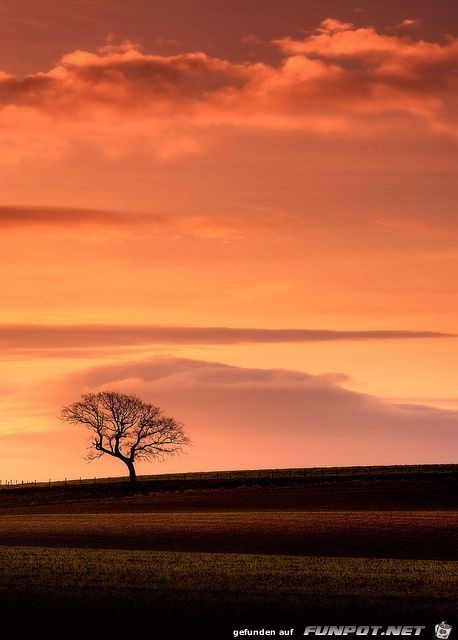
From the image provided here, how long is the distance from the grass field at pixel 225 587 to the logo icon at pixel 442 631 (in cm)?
195

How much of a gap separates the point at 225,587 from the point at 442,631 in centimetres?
900

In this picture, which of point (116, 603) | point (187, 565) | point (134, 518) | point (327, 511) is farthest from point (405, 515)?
point (116, 603)

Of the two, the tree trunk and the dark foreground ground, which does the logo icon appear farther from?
the tree trunk

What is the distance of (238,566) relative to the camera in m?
35.0

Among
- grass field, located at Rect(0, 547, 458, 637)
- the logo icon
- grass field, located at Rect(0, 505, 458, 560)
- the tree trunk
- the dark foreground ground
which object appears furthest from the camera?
the tree trunk

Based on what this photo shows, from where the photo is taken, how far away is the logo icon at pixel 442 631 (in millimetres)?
20328

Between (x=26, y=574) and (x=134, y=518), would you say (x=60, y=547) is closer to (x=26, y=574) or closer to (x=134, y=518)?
Result: (x=26, y=574)

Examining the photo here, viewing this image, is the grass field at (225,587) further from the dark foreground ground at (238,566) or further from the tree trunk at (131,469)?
the tree trunk at (131,469)

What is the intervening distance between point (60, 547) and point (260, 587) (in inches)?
835

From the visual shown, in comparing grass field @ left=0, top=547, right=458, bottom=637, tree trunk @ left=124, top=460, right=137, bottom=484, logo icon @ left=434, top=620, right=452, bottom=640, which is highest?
tree trunk @ left=124, top=460, right=137, bottom=484

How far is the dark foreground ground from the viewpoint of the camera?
75.7ft

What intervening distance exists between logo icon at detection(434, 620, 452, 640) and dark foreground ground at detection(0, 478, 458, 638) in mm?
257

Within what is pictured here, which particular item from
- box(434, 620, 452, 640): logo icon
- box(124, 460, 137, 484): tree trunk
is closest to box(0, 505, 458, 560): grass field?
box(434, 620, 452, 640): logo icon

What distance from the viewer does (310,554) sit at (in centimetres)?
4331
